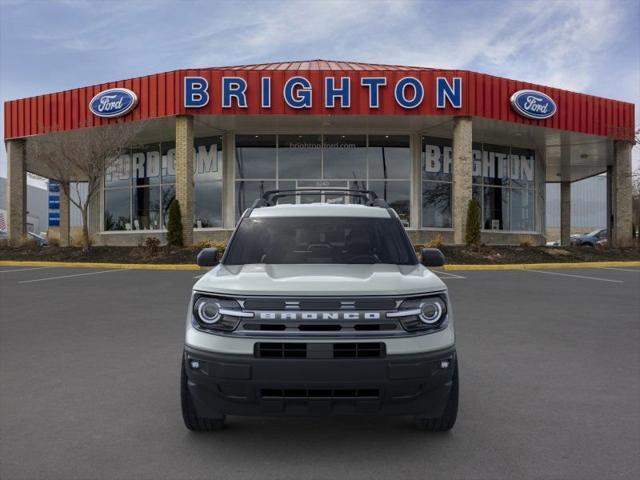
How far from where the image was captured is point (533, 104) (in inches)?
859

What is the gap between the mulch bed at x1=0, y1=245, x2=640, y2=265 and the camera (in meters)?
18.6

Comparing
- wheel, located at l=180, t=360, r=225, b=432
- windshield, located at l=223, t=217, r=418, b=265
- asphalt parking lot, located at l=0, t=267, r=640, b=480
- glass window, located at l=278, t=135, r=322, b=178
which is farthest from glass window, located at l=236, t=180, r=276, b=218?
wheel, located at l=180, t=360, r=225, b=432

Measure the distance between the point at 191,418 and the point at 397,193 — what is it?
71.0 feet

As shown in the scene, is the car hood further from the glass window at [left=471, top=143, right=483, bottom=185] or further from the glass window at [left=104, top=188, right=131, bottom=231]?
the glass window at [left=104, top=188, right=131, bottom=231]

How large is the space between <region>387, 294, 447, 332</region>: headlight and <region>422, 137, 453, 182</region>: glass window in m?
21.9

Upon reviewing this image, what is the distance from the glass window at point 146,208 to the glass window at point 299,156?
6520mm

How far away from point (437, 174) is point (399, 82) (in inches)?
238

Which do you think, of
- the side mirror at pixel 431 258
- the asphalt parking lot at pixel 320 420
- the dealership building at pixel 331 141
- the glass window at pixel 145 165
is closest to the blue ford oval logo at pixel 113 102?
the dealership building at pixel 331 141

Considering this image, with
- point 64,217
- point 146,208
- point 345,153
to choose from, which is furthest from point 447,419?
point 64,217

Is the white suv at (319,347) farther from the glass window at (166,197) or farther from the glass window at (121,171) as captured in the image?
the glass window at (121,171)

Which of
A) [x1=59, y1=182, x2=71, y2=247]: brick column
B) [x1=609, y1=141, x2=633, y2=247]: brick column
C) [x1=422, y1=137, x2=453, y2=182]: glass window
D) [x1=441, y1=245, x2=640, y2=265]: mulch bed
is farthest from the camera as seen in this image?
[x1=59, y1=182, x2=71, y2=247]: brick column

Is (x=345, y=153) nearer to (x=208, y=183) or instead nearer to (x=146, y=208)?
(x=208, y=183)

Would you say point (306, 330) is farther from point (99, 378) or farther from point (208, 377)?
point (99, 378)

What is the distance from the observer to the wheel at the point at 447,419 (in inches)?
139
